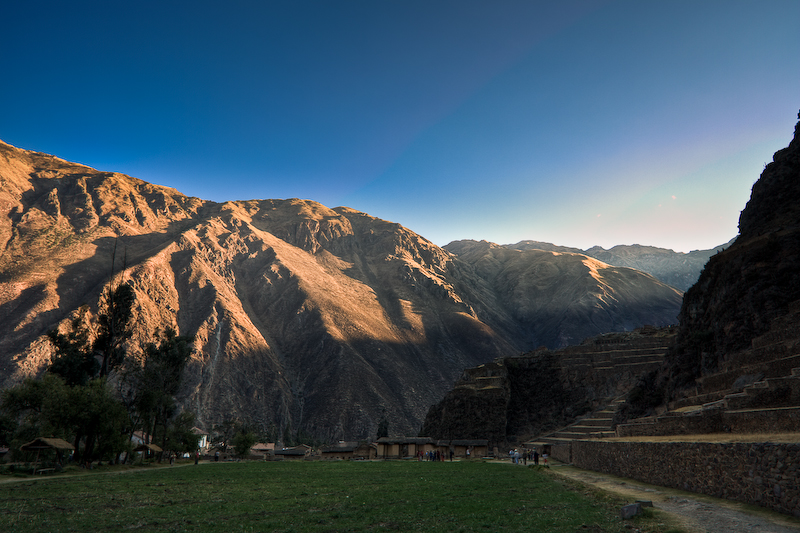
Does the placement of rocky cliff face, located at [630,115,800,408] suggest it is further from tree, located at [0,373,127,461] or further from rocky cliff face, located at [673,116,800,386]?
tree, located at [0,373,127,461]

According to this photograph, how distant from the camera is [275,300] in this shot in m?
140

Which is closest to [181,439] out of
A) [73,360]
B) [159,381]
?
[159,381]

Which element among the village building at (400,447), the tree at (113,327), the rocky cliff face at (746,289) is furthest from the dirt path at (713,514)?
the tree at (113,327)

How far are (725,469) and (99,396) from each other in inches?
1709

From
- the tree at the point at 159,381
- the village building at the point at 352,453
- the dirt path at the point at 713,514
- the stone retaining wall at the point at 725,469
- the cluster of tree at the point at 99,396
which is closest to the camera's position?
the dirt path at the point at 713,514

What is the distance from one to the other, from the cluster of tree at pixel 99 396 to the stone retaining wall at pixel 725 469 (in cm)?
4049

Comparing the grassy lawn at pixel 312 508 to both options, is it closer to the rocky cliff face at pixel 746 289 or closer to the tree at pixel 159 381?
the rocky cliff face at pixel 746 289

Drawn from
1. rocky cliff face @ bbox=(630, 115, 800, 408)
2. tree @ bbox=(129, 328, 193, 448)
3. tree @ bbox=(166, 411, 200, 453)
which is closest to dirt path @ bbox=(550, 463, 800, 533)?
rocky cliff face @ bbox=(630, 115, 800, 408)

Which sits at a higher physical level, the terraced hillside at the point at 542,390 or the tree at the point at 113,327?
the tree at the point at 113,327

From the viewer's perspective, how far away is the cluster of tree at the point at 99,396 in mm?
36844

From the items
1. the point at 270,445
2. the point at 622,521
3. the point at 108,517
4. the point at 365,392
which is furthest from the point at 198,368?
the point at 622,521

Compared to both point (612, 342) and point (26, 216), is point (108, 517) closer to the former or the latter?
point (612, 342)

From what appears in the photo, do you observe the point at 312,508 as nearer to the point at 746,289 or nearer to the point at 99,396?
the point at 99,396

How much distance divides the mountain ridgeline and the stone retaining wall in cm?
8073
